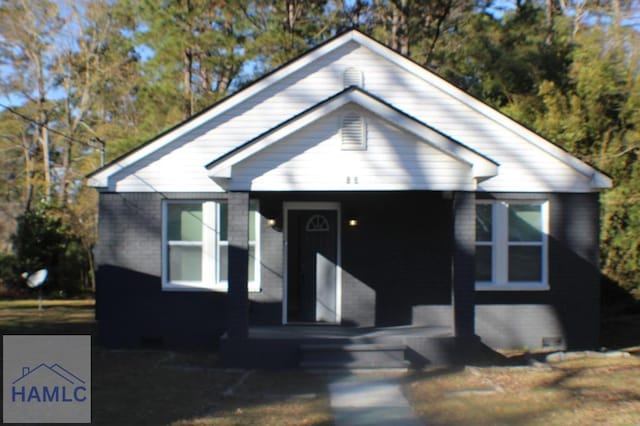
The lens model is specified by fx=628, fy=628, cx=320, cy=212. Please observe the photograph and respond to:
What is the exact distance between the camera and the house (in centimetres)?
1219

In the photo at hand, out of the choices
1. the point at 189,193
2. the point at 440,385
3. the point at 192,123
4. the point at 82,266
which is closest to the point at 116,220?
the point at 189,193

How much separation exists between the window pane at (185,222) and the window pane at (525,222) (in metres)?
6.21

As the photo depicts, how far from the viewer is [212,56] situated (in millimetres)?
27016

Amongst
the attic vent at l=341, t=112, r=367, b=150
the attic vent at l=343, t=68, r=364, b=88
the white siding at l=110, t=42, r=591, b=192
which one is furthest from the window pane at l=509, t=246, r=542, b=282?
the attic vent at l=343, t=68, r=364, b=88

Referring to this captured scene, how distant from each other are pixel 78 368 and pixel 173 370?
7.19 ft

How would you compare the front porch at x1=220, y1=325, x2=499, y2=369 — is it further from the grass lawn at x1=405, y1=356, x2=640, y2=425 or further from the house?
the house

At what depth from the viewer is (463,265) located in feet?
34.2

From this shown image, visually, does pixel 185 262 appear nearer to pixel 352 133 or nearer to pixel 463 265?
pixel 352 133

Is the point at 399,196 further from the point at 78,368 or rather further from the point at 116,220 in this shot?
the point at 78,368

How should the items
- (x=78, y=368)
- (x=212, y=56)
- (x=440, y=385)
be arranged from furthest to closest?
(x=212, y=56) → (x=440, y=385) → (x=78, y=368)

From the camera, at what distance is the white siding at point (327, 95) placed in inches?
480

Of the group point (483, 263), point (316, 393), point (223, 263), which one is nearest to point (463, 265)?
point (483, 263)

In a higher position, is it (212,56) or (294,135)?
(212,56)

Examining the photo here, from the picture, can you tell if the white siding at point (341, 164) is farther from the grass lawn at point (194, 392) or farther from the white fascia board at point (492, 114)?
the grass lawn at point (194, 392)
